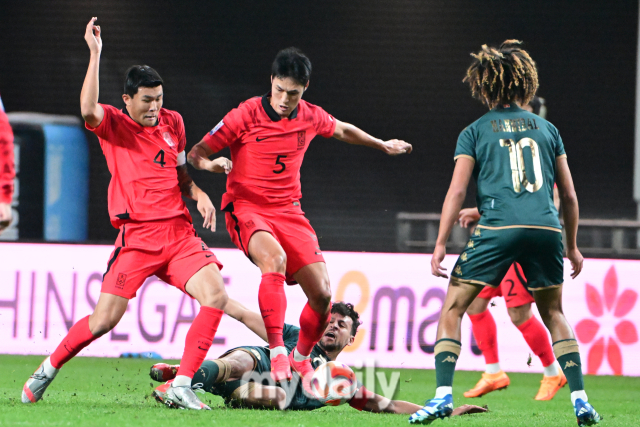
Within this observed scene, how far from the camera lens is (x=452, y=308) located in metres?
3.77

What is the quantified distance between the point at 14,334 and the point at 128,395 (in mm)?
2800

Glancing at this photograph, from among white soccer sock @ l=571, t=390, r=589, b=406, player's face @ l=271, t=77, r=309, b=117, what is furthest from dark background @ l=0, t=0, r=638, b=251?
white soccer sock @ l=571, t=390, r=589, b=406

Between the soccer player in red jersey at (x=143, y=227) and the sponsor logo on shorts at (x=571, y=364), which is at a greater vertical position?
the soccer player in red jersey at (x=143, y=227)

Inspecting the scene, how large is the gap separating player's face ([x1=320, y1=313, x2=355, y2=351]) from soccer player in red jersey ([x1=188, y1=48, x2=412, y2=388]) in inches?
7.5

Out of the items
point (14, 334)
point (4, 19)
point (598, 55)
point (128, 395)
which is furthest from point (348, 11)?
point (128, 395)

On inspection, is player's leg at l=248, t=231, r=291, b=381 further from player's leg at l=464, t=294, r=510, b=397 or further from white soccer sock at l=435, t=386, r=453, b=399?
player's leg at l=464, t=294, r=510, b=397

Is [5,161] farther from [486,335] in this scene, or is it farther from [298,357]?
[486,335]

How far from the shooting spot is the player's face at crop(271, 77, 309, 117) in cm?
457

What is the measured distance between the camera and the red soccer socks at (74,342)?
4.23 meters

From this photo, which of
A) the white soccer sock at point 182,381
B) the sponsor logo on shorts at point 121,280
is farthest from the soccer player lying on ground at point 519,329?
the sponsor logo on shorts at point 121,280

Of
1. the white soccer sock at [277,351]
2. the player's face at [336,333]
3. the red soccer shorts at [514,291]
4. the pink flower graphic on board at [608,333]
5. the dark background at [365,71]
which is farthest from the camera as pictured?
the dark background at [365,71]

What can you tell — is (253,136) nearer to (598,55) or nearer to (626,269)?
(626,269)

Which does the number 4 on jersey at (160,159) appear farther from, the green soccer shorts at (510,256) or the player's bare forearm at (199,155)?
the green soccer shorts at (510,256)

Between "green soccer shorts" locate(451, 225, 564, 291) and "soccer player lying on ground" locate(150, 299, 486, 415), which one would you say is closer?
"green soccer shorts" locate(451, 225, 564, 291)
